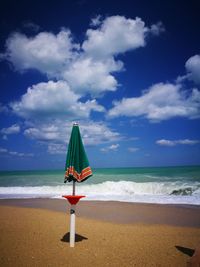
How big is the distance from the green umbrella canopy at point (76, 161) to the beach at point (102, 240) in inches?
66.8

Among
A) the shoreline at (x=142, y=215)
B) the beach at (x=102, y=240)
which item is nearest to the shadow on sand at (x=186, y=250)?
the beach at (x=102, y=240)

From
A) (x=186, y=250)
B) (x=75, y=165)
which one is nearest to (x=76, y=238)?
(x=75, y=165)

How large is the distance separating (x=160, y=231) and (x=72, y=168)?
3.94 m

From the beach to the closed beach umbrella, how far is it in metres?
0.72

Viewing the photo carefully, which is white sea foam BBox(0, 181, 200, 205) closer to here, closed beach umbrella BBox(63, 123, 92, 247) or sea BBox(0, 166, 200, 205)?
sea BBox(0, 166, 200, 205)

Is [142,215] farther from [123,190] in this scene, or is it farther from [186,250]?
[123,190]

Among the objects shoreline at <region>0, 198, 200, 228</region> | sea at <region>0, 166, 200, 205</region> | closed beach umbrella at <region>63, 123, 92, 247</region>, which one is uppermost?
closed beach umbrella at <region>63, 123, 92, 247</region>

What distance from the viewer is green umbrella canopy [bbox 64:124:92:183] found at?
5176 mm

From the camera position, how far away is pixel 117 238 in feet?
20.5

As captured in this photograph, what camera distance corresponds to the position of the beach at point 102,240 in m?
4.68

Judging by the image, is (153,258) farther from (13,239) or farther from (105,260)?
(13,239)

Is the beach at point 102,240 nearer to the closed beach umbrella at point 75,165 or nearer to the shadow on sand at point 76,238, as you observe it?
the shadow on sand at point 76,238

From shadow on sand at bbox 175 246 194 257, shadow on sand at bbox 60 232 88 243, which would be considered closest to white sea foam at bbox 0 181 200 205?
shadow on sand at bbox 175 246 194 257

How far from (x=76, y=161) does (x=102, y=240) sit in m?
2.48
